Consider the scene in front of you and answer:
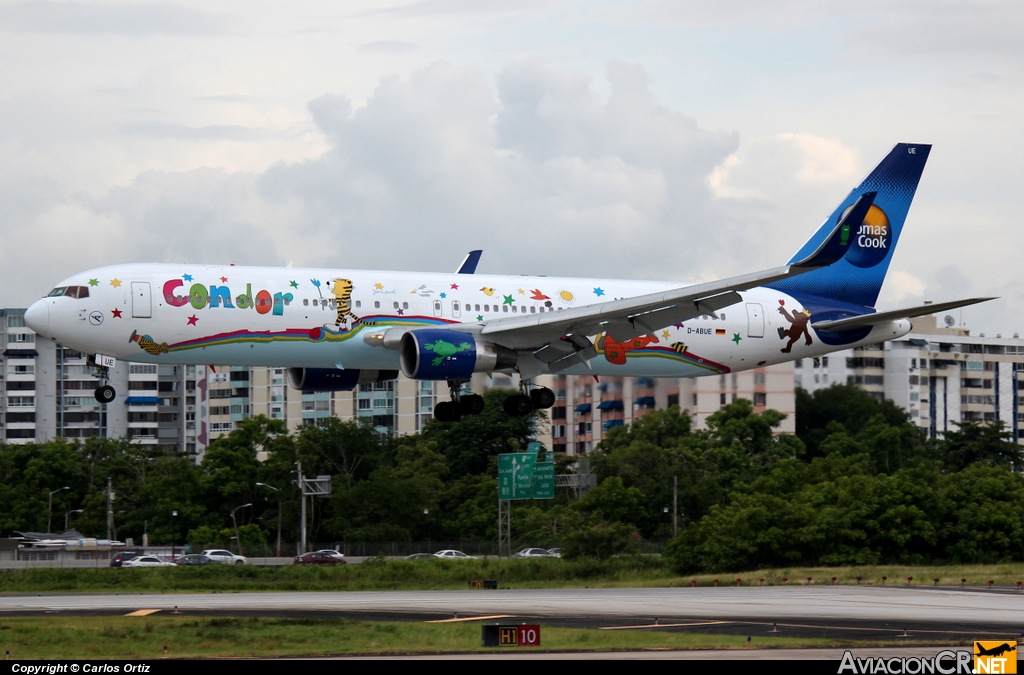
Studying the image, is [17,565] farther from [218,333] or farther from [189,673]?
[189,673]

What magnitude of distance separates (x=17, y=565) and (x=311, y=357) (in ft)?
170

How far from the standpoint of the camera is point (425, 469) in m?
133

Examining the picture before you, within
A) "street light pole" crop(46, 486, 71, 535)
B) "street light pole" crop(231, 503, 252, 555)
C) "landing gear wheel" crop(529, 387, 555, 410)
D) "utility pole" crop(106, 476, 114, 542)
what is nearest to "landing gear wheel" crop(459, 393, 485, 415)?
"landing gear wheel" crop(529, 387, 555, 410)

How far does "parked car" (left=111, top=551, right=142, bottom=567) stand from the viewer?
93.4 metres

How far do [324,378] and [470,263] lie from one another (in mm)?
7641

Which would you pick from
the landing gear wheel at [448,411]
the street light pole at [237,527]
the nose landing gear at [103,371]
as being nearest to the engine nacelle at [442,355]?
the landing gear wheel at [448,411]

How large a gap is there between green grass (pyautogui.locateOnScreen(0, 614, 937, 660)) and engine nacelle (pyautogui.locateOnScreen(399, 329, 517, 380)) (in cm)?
864

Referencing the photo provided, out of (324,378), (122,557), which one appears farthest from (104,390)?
(122,557)

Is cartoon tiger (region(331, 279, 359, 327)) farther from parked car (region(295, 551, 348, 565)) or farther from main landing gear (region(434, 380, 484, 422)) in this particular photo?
parked car (region(295, 551, 348, 565))

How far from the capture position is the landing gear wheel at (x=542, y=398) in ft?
167

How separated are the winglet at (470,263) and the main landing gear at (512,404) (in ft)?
15.6

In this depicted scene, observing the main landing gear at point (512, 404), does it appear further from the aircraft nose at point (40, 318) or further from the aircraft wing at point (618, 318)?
the aircraft nose at point (40, 318)

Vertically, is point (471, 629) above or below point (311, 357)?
below

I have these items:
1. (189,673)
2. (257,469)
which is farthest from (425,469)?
(189,673)
